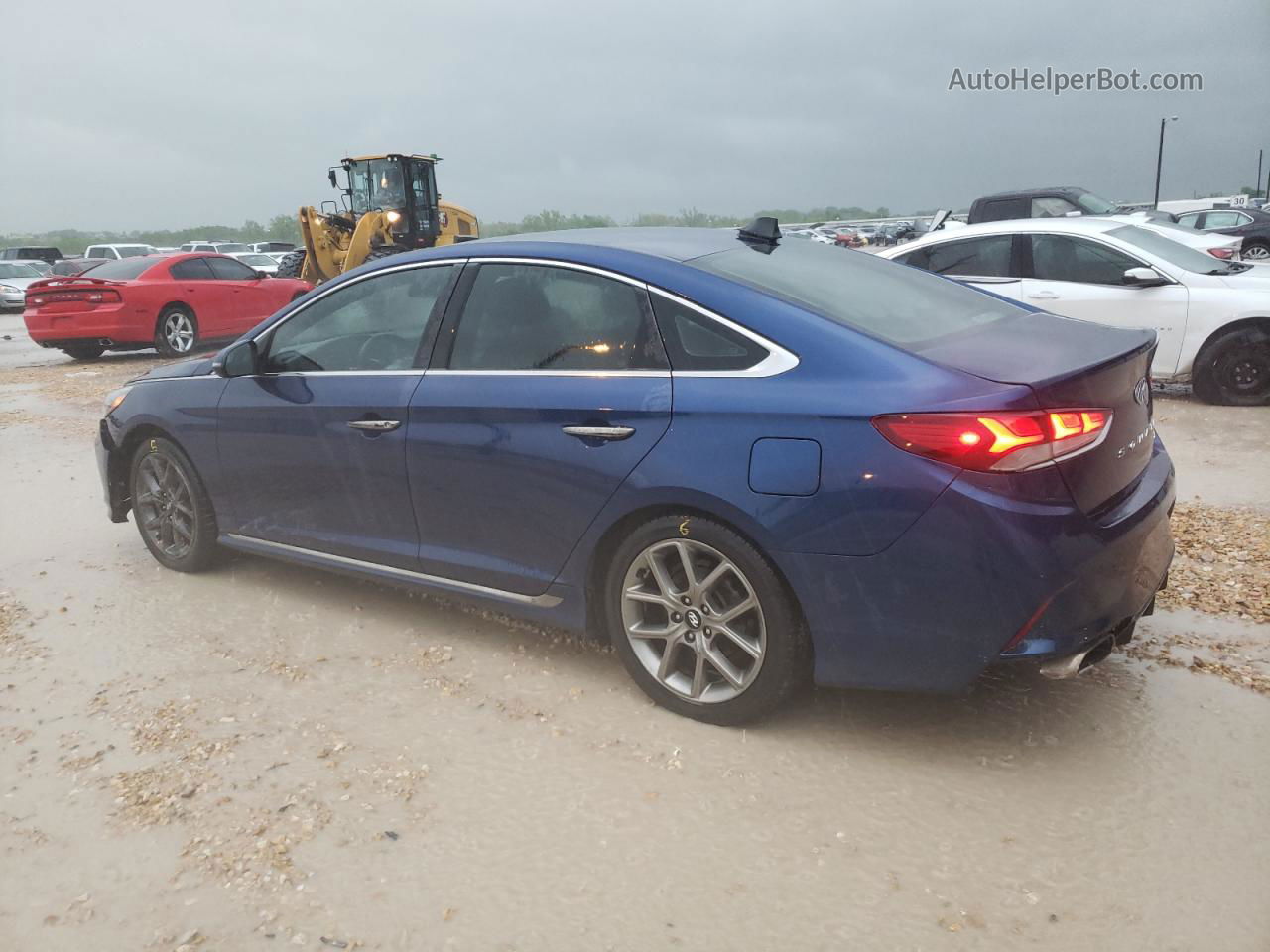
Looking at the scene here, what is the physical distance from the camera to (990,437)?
281cm

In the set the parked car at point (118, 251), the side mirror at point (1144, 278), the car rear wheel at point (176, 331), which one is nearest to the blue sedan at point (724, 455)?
the side mirror at point (1144, 278)

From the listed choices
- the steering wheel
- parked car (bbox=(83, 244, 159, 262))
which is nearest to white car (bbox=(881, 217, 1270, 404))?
the steering wheel

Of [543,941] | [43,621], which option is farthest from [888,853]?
[43,621]

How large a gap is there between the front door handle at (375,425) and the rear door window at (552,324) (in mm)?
335

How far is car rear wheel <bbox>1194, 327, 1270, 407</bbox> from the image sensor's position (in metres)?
8.35

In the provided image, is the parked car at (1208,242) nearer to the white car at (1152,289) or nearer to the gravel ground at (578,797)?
the white car at (1152,289)

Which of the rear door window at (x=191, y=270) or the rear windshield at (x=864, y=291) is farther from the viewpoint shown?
the rear door window at (x=191, y=270)

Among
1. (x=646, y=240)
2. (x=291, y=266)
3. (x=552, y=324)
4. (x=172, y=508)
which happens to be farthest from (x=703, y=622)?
(x=291, y=266)

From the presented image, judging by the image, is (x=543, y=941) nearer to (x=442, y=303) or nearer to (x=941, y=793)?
(x=941, y=793)

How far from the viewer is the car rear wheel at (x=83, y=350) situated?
15.3 m

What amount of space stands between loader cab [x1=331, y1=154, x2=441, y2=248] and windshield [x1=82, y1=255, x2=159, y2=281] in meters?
7.57

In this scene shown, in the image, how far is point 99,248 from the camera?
36.5 meters

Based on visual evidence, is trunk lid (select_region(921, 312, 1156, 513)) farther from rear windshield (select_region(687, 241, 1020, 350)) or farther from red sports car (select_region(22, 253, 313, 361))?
red sports car (select_region(22, 253, 313, 361))

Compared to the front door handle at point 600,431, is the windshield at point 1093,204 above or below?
above
